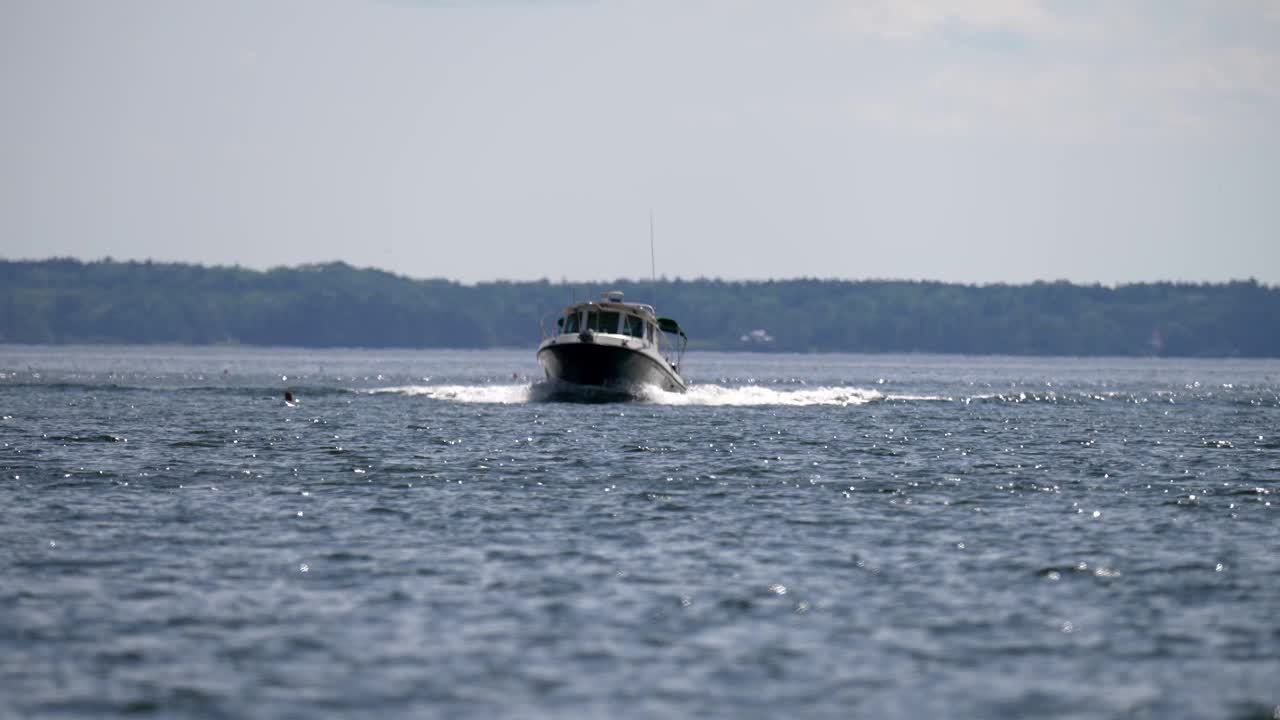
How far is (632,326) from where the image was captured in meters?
67.2

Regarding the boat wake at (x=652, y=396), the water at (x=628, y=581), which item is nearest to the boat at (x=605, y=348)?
the boat wake at (x=652, y=396)

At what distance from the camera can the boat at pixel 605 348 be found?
6462cm

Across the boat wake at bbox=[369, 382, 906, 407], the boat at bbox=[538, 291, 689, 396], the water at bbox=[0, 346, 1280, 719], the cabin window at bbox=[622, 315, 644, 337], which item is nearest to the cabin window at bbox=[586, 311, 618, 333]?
the boat at bbox=[538, 291, 689, 396]

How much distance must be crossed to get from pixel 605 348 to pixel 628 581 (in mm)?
42898

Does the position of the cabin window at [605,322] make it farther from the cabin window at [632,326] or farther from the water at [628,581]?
the water at [628,581]

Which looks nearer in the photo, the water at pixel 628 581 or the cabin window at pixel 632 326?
the water at pixel 628 581

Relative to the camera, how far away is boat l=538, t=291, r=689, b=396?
64625 mm

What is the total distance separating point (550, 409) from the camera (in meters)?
65.7

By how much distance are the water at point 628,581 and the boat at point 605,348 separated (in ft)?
61.0

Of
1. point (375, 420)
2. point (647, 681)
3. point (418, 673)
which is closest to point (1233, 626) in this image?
point (647, 681)

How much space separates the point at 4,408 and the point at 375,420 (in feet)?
50.9

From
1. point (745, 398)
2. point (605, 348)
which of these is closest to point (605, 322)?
point (605, 348)

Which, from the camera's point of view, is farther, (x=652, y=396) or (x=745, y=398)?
(x=745, y=398)

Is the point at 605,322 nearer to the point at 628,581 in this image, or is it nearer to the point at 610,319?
the point at 610,319
